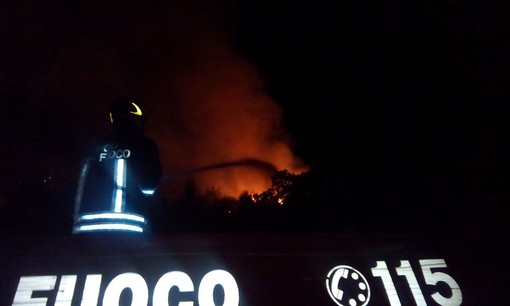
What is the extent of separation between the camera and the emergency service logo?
10.7ft

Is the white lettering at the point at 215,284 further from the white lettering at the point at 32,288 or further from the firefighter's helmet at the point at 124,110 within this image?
the firefighter's helmet at the point at 124,110

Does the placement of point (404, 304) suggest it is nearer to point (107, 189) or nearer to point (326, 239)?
point (326, 239)

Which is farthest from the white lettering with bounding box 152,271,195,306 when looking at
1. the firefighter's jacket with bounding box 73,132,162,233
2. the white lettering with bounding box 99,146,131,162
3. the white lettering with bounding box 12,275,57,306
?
the white lettering with bounding box 99,146,131,162

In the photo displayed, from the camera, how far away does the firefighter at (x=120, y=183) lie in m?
4.28

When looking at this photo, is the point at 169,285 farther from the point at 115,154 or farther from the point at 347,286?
the point at 115,154

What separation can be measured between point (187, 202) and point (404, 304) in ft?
49.7

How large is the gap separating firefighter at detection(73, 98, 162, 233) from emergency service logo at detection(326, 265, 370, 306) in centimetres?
218

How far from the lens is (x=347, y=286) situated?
334 cm

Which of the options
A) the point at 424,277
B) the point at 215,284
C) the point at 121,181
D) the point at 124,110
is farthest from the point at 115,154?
the point at 424,277

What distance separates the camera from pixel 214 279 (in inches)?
127

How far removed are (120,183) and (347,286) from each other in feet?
9.01

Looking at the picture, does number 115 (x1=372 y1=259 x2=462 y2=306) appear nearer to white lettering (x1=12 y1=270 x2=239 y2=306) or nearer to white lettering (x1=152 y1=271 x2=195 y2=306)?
white lettering (x1=12 y1=270 x2=239 y2=306)

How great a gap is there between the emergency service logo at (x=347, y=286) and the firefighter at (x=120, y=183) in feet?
7.16

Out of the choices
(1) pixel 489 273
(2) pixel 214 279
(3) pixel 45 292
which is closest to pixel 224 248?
(2) pixel 214 279
